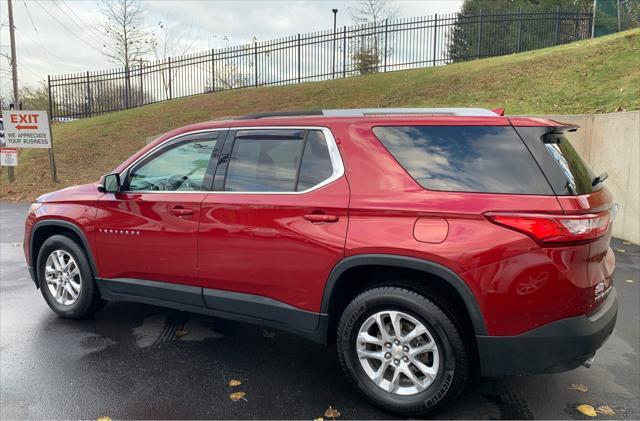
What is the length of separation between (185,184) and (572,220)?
8.74 feet

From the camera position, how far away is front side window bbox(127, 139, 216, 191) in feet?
11.9

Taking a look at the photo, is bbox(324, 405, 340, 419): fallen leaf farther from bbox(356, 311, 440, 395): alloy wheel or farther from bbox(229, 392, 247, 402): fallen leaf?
bbox(229, 392, 247, 402): fallen leaf

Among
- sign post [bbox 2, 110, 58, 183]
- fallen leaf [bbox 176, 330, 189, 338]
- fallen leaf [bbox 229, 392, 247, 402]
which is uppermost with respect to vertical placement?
sign post [bbox 2, 110, 58, 183]

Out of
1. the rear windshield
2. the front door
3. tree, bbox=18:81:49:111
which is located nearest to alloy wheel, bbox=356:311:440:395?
the rear windshield

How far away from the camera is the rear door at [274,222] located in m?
2.98

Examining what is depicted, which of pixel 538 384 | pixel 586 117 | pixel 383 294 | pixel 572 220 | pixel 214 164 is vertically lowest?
pixel 538 384

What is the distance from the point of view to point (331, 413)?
289cm

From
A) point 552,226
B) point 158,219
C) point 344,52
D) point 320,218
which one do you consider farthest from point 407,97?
point 552,226

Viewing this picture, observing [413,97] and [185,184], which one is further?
[413,97]

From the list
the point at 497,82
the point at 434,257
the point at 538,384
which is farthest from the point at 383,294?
the point at 497,82

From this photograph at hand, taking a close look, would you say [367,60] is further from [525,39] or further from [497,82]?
[497,82]

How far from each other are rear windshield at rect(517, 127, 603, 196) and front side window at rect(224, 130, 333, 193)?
Result: 1201 mm

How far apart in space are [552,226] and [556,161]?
0.39 meters

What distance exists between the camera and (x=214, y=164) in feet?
11.6
